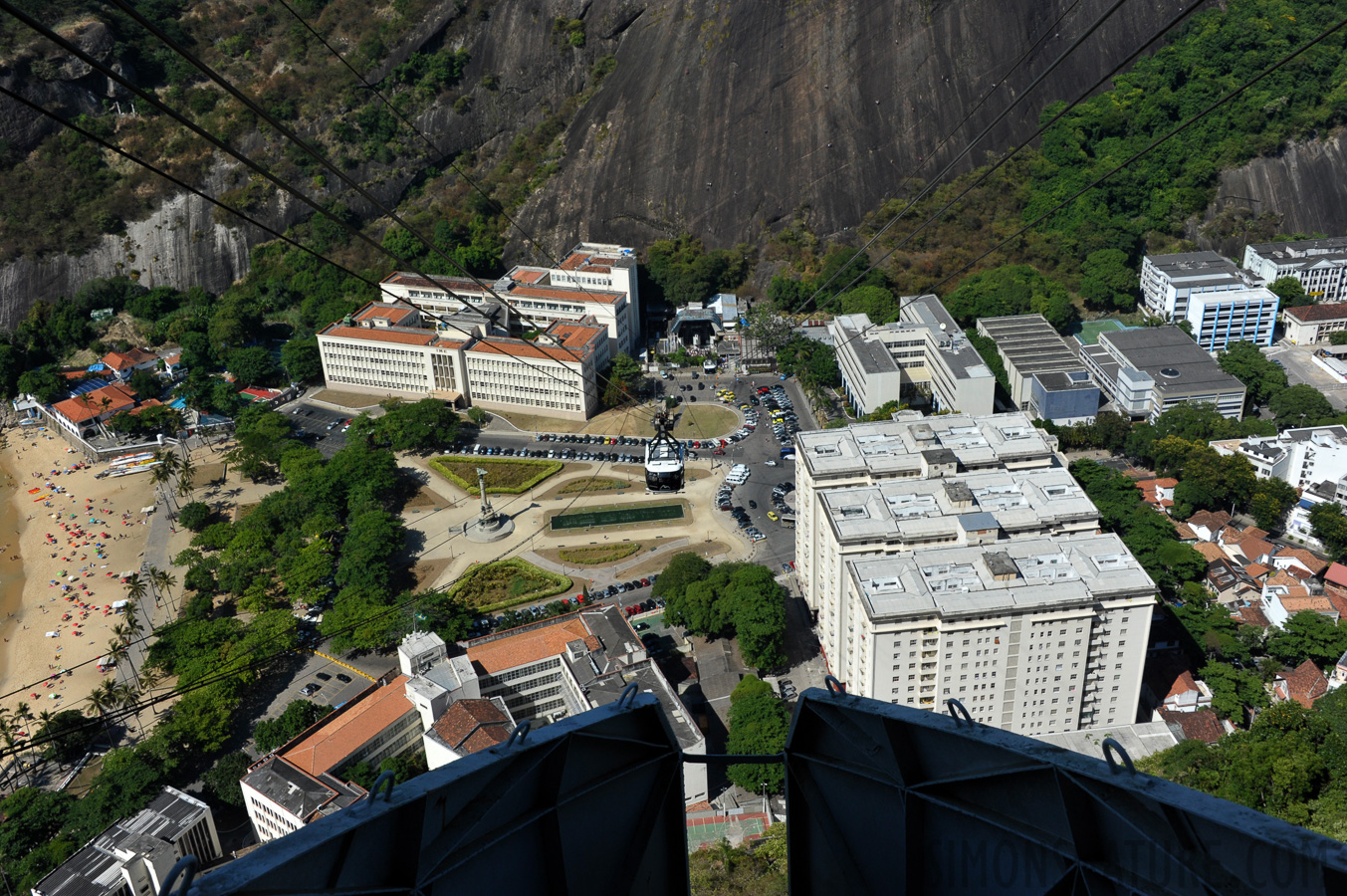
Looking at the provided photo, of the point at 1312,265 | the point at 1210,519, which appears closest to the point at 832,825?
the point at 1210,519

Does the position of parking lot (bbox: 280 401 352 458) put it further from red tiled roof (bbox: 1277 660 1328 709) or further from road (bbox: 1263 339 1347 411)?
→ road (bbox: 1263 339 1347 411)

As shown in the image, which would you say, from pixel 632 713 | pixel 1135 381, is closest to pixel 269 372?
pixel 1135 381

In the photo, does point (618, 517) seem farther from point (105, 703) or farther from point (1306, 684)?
point (1306, 684)

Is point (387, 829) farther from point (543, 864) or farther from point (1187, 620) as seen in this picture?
point (1187, 620)

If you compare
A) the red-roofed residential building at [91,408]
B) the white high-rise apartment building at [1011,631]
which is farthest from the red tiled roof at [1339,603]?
the red-roofed residential building at [91,408]

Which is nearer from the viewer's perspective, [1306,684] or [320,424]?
[1306,684]

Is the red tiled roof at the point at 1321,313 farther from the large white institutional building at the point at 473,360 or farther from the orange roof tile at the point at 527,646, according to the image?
the orange roof tile at the point at 527,646
